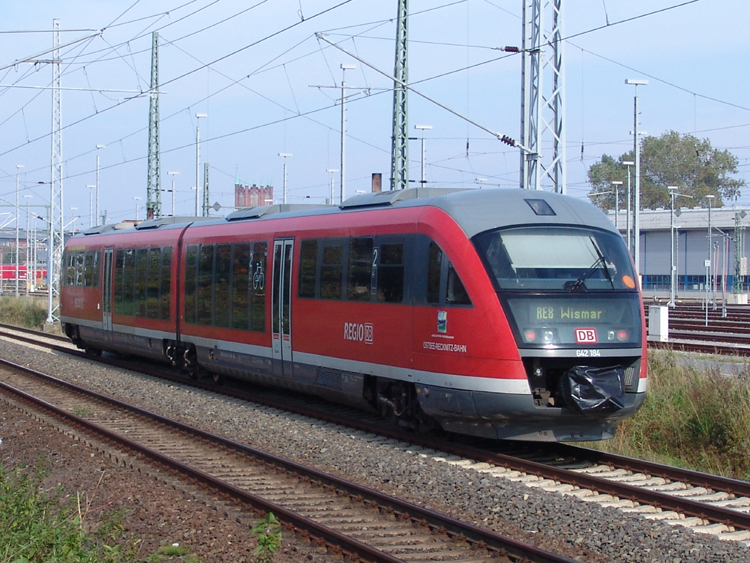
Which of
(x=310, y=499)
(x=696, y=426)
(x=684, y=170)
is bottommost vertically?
(x=310, y=499)

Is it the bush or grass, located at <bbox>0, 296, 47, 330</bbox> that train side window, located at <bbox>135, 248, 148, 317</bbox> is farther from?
grass, located at <bbox>0, 296, 47, 330</bbox>

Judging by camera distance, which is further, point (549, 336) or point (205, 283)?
point (205, 283)

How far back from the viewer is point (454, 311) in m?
10.7

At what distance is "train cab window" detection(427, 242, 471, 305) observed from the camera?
10633 millimetres

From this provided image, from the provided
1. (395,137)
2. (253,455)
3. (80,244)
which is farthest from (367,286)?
(80,244)

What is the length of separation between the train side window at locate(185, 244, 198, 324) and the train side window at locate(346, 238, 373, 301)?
5.63 metres

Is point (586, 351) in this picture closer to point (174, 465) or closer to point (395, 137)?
point (174, 465)

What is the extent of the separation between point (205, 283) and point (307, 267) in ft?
12.7

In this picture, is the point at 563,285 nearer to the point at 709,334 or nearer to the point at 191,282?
the point at 191,282

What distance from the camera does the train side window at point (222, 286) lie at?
16375 millimetres

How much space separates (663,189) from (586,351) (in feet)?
290

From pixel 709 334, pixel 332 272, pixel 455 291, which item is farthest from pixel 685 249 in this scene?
pixel 455 291

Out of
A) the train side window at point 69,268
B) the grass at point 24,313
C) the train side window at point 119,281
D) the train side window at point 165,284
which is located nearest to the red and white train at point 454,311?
the train side window at point 165,284

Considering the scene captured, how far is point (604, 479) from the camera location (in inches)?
367
